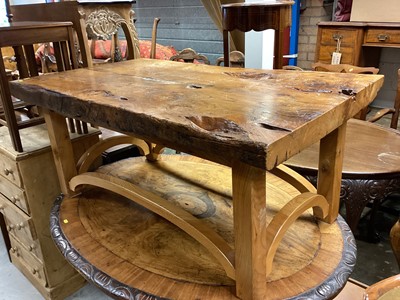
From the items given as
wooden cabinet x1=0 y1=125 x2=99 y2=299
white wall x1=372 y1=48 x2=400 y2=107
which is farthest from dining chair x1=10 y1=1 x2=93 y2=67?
white wall x1=372 y1=48 x2=400 y2=107

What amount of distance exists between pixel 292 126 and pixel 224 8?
1245 mm

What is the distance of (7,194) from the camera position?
160 cm

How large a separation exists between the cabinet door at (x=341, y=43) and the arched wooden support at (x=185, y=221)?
2.48 m

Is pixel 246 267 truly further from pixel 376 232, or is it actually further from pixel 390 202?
Answer: pixel 390 202

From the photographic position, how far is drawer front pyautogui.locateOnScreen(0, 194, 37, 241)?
4.97 ft

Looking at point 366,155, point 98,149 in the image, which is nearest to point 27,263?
point 98,149

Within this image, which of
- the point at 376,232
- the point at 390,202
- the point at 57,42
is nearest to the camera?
the point at 57,42

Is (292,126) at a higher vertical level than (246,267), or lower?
higher

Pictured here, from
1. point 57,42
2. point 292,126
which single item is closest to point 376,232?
point 292,126

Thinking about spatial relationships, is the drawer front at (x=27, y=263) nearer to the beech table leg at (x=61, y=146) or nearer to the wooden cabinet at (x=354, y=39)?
the beech table leg at (x=61, y=146)

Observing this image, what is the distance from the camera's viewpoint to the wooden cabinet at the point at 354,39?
2.65 meters

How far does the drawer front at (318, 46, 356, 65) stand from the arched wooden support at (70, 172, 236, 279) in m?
2.48

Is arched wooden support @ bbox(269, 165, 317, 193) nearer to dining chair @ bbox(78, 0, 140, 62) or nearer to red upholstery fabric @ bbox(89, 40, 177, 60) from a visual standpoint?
dining chair @ bbox(78, 0, 140, 62)

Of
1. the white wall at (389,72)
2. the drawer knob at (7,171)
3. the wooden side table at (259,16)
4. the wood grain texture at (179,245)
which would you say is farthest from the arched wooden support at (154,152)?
the white wall at (389,72)
